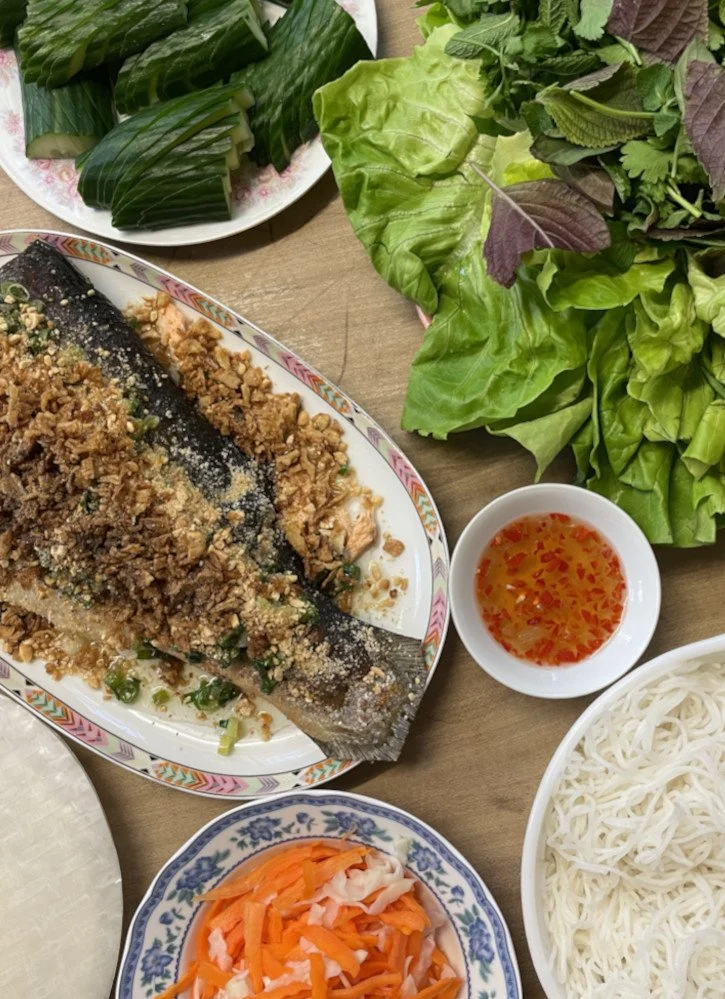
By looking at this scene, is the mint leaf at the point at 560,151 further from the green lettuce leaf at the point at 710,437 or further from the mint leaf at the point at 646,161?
the green lettuce leaf at the point at 710,437

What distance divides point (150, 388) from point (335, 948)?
1.43 meters

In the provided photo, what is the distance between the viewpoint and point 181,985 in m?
2.16

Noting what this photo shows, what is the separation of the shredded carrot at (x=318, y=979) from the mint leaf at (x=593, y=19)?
2.14 m

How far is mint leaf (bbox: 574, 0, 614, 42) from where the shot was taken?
172 centimetres

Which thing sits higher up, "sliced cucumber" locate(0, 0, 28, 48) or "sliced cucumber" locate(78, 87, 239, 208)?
"sliced cucumber" locate(0, 0, 28, 48)

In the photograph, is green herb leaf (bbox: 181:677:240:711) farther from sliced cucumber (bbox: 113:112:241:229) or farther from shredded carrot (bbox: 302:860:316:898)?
sliced cucumber (bbox: 113:112:241:229)

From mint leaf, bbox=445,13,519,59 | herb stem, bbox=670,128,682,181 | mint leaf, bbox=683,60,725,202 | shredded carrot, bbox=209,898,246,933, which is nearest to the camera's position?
mint leaf, bbox=683,60,725,202

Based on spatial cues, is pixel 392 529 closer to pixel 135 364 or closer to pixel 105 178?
pixel 135 364

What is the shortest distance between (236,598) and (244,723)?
417mm

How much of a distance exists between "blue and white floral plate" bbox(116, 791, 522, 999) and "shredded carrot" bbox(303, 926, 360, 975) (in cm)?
23

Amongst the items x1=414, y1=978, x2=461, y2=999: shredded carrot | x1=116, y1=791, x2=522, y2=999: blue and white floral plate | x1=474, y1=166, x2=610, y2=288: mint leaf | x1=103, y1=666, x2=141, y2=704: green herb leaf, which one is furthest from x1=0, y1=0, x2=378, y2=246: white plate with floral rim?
x1=414, y1=978, x2=461, y2=999: shredded carrot

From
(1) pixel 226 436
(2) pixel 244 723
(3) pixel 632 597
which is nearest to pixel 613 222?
(3) pixel 632 597

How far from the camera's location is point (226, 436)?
2.23 meters

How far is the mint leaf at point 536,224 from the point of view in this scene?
1.78m
